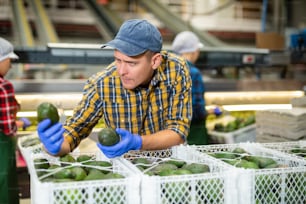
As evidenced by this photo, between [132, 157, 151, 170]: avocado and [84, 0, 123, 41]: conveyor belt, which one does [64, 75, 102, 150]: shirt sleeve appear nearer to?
[132, 157, 151, 170]: avocado

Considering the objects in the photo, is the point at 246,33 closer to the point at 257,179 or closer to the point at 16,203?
the point at 16,203

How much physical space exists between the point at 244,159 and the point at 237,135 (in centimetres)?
313

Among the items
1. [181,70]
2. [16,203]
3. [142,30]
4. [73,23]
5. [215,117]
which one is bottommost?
[16,203]

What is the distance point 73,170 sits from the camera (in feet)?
5.64

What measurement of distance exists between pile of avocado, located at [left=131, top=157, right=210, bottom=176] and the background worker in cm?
253

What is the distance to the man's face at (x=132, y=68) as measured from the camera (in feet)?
Answer: 6.97

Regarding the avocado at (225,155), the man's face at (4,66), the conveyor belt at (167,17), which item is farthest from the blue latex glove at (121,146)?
the conveyor belt at (167,17)

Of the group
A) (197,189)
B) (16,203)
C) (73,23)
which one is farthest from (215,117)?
(73,23)

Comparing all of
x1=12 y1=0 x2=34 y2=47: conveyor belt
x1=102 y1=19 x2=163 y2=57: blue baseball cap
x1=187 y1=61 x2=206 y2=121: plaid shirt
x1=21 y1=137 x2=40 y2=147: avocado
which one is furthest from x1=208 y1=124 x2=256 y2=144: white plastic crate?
x1=12 y1=0 x2=34 y2=47: conveyor belt

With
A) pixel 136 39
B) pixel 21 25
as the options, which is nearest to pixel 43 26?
pixel 21 25

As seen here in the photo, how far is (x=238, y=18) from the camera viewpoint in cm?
1550

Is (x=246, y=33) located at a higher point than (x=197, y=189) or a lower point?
higher

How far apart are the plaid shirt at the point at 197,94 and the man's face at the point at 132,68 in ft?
7.35

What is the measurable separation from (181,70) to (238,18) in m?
13.5
